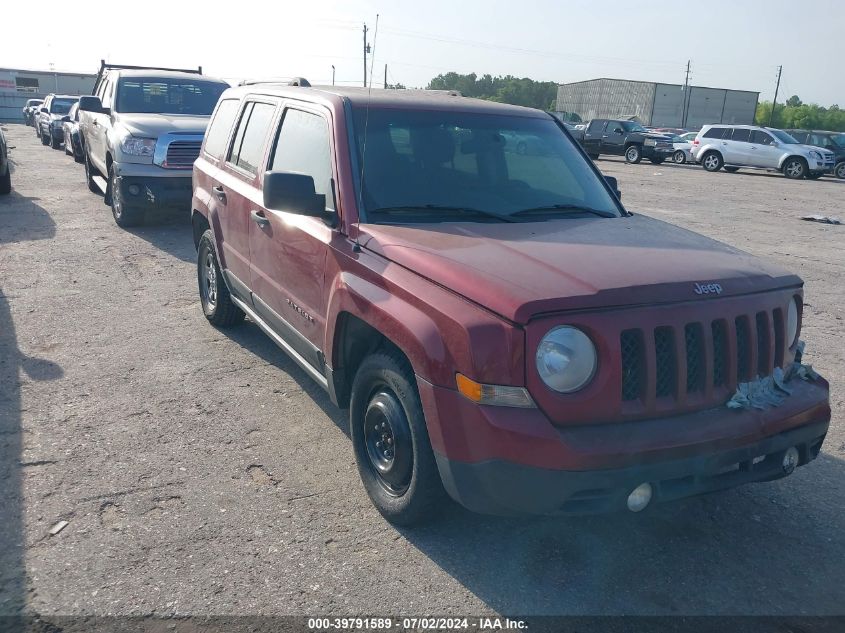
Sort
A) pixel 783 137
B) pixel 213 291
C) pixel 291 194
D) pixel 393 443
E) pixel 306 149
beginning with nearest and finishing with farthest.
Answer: pixel 393 443, pixel 291 194, pixel 306 149, pixel 213 291, pixel 783 137

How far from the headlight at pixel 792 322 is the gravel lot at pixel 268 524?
2.97ft

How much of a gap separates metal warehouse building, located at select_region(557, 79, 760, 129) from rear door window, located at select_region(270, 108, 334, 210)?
7288cm

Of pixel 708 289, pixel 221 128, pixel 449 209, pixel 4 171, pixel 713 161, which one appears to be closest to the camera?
pixel 708 289

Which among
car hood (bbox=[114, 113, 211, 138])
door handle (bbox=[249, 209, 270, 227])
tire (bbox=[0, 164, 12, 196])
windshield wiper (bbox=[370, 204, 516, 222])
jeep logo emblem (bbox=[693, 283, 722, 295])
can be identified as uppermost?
car hood (bbox=[114, 113, 211, 138])

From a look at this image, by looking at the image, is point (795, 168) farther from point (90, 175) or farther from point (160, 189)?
point (160, 189)

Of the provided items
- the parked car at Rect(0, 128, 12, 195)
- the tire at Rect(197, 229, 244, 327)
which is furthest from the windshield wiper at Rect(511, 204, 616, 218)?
the parked car at Rect(0, 128, 12, 195)

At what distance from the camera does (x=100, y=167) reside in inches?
476

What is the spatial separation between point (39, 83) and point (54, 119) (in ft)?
136

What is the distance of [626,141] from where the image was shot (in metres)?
31.3

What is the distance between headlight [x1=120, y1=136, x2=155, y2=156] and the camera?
33.0 ft

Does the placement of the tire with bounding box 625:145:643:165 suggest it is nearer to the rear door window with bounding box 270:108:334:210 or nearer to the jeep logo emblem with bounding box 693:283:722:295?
the rear door window with bounding box 270:108:334:210

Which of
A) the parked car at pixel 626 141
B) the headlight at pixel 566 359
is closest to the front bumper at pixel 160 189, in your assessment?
the headlight at pixel 566 359

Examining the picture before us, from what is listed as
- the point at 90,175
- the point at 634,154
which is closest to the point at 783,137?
the point at 634,154

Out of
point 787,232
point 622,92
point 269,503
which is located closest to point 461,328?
point 269,503
